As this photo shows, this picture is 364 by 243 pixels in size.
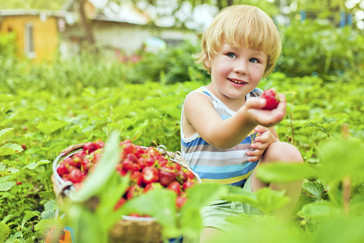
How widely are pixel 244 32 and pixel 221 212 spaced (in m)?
0.78

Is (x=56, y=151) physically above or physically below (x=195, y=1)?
below

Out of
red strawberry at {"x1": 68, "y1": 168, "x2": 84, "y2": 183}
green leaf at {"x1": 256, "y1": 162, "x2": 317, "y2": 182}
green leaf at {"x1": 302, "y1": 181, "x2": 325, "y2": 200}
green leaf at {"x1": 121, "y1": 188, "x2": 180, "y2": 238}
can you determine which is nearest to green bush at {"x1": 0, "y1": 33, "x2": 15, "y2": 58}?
red strawberry at {"x1": 68, "y1": 168, "x2": 84, "y2": 183}

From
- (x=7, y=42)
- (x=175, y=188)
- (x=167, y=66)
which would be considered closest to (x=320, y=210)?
(x=175, y=188)

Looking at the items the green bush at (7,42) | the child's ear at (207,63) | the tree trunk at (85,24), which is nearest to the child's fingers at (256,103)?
the child's ear at (207,63)

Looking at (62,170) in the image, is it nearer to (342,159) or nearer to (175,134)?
(342,159)

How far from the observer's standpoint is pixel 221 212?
133 cm

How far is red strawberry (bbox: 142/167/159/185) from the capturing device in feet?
3.21

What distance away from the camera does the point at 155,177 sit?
99 cm

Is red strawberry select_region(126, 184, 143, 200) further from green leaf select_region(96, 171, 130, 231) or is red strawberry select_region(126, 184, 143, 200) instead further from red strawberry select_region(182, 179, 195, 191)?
green leaf select_region(96, 171, 130, 231)

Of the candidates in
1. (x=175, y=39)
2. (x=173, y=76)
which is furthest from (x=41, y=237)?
(x=175, y=39)

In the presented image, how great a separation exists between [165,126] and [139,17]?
20.9 m

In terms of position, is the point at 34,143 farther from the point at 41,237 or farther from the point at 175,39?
the point at 175,39

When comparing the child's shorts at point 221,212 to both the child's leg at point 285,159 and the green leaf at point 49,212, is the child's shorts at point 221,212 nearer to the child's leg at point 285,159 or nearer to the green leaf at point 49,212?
the child's leg at point 285,159

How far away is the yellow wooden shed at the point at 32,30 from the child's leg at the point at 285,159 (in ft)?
51.6
